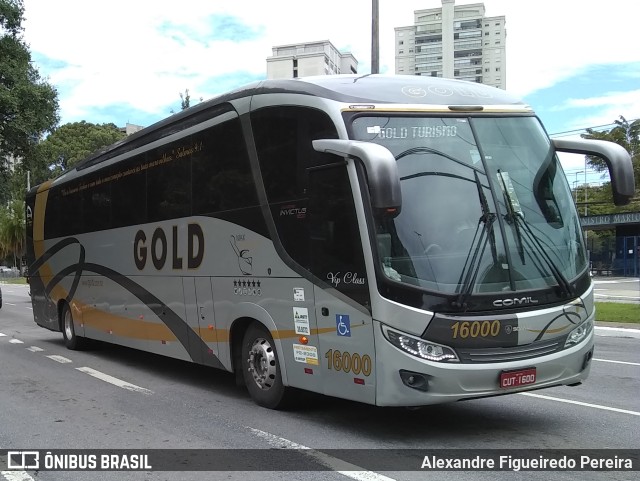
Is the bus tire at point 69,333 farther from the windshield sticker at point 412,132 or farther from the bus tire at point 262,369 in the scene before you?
the windshield sticker at point 412,132

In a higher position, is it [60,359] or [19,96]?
[19,96]

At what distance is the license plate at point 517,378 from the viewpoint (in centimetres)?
534

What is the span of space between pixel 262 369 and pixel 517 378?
2882 millimetres

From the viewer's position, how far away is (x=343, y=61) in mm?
101062

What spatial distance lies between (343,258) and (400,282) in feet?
2.18

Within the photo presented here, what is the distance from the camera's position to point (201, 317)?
820cm

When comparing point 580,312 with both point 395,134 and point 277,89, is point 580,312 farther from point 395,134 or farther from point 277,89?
point 277,89

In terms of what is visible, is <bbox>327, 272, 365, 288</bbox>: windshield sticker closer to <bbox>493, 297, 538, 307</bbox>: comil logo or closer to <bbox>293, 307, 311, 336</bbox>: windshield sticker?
<bbox>293, 307, 311, 336</bbox>: windshield sticker

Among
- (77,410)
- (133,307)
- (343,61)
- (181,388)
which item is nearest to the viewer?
(77,410)

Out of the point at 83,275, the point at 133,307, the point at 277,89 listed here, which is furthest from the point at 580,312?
the point at 83,275

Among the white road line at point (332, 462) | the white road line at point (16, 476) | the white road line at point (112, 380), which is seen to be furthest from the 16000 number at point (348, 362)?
the white road line at point (112, 380)

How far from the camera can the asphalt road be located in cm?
516

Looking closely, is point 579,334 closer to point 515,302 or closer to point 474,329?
point 515,302

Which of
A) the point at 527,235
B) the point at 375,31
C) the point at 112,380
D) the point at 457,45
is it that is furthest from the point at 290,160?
the point at 457,45
